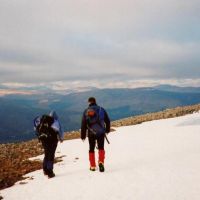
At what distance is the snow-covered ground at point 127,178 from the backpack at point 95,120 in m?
1.56

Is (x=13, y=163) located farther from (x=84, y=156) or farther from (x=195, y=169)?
(x=195, y=169)

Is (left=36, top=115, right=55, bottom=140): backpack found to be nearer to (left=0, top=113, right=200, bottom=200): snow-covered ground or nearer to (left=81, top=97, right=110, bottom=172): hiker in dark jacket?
(left=81, top=97, right=110, bottom=172): hiker in dark jacket

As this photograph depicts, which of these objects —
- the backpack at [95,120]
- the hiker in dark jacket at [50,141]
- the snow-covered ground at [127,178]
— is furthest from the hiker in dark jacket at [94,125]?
the hiker in dark jacket at [50,141]

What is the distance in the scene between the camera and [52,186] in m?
12.2

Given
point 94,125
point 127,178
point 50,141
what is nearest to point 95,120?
point 94,125

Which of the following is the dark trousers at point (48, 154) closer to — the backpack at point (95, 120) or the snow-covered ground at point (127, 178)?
the snow-covered ground at point (127, 178)

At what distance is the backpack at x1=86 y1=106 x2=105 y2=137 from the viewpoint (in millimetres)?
13922

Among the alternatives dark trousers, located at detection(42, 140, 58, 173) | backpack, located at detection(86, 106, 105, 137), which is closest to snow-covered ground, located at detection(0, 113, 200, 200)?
dark trousers, located at detection(42, 140, 58, 173)

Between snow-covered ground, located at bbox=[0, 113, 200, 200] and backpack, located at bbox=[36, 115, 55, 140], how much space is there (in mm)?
1644

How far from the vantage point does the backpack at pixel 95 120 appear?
13.9 m

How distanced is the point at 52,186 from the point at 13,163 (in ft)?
25.0

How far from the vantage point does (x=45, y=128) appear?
1400 centimetres

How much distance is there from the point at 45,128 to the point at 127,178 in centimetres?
386

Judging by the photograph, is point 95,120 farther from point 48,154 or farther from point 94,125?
point 48,154
